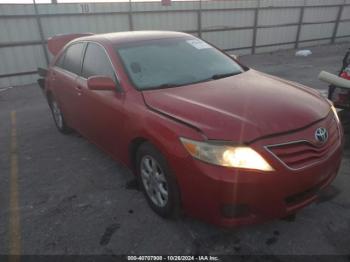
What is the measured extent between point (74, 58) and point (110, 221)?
249cm

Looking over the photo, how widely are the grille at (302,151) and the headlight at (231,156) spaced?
0.13 meters

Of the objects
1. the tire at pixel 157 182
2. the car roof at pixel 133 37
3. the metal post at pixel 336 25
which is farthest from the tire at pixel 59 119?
the metal post at pixel 336 25

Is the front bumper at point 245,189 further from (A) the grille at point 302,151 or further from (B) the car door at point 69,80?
(B) the car door at point 69,80

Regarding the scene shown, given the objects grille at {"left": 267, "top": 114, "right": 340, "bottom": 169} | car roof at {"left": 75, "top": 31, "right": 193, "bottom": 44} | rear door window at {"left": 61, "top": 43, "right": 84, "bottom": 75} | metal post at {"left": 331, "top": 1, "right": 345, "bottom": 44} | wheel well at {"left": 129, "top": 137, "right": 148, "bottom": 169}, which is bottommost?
metal post at {"left": 331, "top": 1, "right": 345, "bottom": 44}

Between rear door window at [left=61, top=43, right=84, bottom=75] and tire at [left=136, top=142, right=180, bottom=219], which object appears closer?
tire at [left=136, top=142, right=180, bottom=219]

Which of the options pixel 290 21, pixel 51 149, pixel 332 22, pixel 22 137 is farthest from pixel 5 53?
pixel 332 22

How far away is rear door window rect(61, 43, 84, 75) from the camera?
164 inches

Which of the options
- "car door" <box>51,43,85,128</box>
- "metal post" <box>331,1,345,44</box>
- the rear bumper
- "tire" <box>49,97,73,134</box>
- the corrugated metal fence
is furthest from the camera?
"metal post" <box>331,1,345,44</box>

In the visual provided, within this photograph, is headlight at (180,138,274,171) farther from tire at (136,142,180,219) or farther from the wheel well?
the wheel well

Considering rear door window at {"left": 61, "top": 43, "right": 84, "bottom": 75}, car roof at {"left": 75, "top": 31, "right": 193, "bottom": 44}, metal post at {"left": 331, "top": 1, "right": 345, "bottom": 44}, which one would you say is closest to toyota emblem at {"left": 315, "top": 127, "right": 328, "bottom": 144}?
car roof at {"left": 75, "top": 31, "right": 193, "bottom": 44}

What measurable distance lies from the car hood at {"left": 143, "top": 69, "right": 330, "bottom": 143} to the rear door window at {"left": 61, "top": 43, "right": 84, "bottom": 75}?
1700 millimetres

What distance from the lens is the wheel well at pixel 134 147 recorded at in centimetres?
287

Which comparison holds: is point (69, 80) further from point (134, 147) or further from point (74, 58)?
point (134, 147)

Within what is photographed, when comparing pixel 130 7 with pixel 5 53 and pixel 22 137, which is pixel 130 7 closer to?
pixel 5 53
